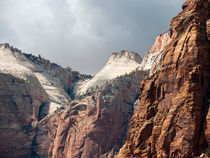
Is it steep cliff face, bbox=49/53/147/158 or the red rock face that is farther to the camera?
the red rock face

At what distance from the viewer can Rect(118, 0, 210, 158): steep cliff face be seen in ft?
92.3

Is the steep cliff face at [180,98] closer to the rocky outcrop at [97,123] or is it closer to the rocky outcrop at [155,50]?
the rocky outcrop at [97,123]

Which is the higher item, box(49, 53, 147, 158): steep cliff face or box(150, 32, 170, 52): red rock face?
box(150, 32, 170, 52): red rock face

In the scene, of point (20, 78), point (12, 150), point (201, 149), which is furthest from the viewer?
point (20, 78)

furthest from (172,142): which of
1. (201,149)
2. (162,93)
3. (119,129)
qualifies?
(119,129)

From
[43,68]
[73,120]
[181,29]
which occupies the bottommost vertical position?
[73,120]

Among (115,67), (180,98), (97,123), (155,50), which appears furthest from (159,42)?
(180,98)

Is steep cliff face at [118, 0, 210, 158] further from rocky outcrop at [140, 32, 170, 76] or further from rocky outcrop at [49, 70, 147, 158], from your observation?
rocky outcrop at [140, 32, 170, 76]

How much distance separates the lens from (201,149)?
27.5 metres

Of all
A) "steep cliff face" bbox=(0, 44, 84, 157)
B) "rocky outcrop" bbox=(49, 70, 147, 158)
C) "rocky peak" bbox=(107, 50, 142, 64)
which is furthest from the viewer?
"rocky peak" bbox=(107, 50, 142, 64)

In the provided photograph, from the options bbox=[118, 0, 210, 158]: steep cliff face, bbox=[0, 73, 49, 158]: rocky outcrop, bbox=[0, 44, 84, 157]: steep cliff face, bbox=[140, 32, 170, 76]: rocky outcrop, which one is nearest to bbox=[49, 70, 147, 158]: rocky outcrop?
bbox=[0, 44, 84, 157]: steep cliff face

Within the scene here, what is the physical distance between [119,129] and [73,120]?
10.4m

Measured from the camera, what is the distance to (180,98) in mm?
29438

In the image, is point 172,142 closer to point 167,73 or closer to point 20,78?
point 167,73
